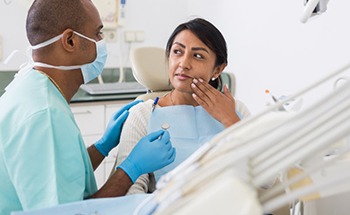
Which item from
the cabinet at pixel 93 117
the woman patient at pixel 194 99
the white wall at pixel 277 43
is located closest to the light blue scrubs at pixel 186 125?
the woman patient at pixel 194 99

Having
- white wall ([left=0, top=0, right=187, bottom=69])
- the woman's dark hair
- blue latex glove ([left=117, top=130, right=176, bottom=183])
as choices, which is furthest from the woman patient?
white wall ([left=0, top=0, right=187, bottom=69])

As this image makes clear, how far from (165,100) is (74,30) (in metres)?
0.58

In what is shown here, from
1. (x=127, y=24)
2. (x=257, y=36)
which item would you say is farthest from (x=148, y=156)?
(x=127, y=24)

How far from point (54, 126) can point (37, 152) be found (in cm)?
9

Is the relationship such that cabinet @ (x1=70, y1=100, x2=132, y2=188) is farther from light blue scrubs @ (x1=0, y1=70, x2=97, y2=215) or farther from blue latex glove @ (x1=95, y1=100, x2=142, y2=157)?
light blue scrubs @ (x1=0, y1=70, x2=97, y2=215)

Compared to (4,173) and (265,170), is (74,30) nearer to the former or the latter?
(4,173)

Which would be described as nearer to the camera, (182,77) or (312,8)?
(312,8)

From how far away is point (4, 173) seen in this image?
114 centimetres

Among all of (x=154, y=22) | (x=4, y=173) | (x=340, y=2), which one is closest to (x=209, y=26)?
(x=340, y=2)

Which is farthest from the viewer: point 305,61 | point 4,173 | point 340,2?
point 305,61

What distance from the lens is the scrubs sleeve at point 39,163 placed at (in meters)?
1.08

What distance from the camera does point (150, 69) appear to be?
2016 mm

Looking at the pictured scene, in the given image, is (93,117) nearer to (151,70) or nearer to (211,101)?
(151,70)

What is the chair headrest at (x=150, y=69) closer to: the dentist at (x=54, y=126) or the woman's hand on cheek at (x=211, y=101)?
the woman's hand on cheek at (x=211, y=101)
